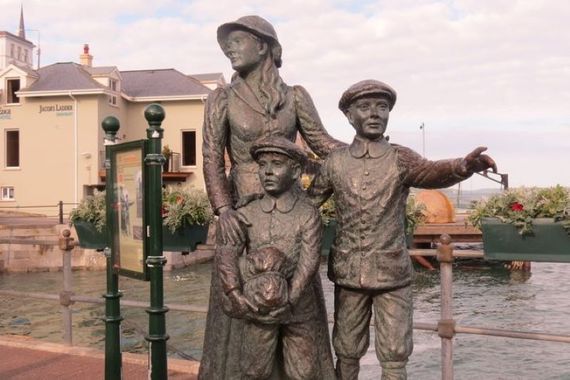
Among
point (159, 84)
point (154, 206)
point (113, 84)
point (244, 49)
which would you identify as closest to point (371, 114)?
point (244, 49)

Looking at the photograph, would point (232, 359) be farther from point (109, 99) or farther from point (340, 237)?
point (109, 99)

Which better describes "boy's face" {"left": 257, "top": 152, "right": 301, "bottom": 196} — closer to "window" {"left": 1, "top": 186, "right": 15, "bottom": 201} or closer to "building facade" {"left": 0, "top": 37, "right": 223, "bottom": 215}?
"building facade" {"left": 0, "top": 37, "right": 223, "bottom": 215}

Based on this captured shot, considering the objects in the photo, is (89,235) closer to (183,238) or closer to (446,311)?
(183,238)

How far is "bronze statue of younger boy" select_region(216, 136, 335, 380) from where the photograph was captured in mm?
2842

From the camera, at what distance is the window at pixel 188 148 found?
28609 mm

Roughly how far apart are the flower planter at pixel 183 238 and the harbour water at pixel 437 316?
1.13 metres

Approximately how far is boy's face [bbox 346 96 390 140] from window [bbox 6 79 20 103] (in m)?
27.9

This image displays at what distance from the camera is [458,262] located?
20.6m

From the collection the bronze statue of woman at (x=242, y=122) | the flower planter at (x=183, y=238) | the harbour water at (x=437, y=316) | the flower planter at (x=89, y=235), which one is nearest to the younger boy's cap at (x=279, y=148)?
the bronze statue of woman at (x=242, y=122)

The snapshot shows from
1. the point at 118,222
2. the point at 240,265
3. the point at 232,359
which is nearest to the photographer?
the point at 240,265

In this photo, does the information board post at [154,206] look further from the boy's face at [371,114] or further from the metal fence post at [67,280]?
the metal fence post at [67,280]

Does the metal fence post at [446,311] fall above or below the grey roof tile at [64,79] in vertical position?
below

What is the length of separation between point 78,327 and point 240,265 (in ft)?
32.4

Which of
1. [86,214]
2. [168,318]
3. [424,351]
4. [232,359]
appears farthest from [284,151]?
[168,318]
